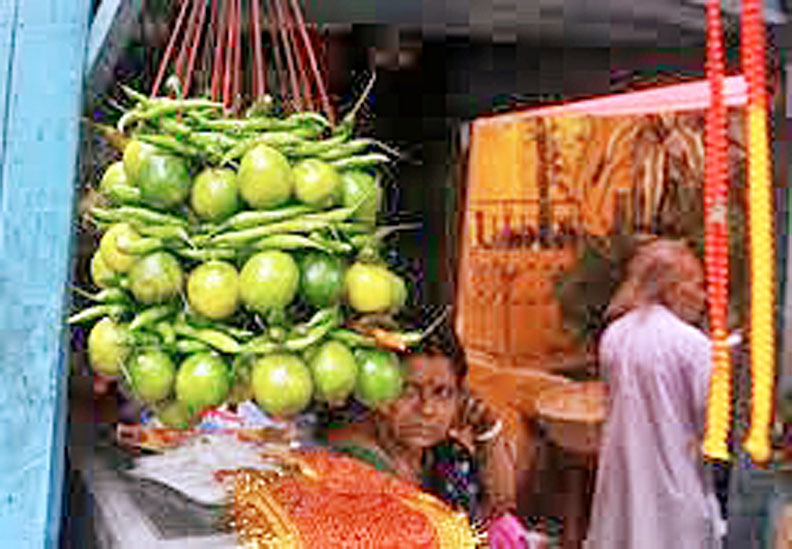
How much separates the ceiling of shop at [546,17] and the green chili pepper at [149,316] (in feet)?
3.98

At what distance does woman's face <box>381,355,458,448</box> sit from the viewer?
2732 mm

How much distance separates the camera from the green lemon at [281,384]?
1.12m

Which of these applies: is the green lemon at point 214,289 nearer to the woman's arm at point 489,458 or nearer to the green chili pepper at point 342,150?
the green chili pepper at point 342,150

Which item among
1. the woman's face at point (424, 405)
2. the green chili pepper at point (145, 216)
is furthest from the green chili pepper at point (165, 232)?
the woman's face at point (424, 405)

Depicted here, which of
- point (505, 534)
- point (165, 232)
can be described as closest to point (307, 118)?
point (165, 232)

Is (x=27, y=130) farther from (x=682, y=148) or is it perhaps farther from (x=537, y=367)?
(x=682, y=148)

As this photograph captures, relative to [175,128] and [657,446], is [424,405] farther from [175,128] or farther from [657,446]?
[175,128]

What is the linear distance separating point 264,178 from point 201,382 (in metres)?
0.29

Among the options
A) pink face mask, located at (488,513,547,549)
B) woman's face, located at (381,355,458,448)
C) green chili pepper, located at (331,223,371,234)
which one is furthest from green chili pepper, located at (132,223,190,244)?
pink face mask, located at (488,513,547,549)

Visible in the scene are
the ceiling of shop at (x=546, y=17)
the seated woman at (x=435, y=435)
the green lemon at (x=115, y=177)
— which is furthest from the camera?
the seated woman at (x=435, y=435)

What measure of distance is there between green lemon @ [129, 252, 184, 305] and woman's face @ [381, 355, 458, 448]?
161cm

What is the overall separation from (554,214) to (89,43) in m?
4.04

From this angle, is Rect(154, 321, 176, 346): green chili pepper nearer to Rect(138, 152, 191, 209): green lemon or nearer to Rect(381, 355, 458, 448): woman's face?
Rect(138, 152, 191, 209): green lemon

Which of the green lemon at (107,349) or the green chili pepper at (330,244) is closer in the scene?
the green chili pepper at (330,244)
